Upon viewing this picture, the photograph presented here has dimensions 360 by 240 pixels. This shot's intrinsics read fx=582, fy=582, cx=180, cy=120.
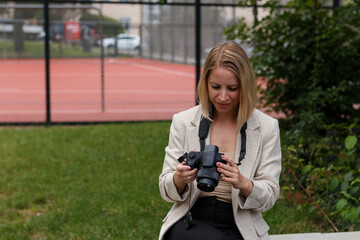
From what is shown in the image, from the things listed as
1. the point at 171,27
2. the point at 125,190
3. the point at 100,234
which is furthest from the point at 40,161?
the point at 171,27

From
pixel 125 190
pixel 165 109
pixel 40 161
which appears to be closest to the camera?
pixel 125 190

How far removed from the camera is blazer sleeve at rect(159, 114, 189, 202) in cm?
273

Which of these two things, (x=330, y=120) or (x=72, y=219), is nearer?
(x=72, y=219)

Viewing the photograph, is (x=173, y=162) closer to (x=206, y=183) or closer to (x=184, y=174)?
(x=184, y=174)

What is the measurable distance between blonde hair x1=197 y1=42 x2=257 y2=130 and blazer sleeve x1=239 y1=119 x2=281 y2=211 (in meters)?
Answer: 0.16

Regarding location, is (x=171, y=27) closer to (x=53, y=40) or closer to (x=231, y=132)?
(x=53, y=40)

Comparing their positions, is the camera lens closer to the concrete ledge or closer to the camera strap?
the camera strap

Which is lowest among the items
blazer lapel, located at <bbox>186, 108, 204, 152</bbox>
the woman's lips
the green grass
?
the green grass

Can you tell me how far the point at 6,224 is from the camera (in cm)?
478

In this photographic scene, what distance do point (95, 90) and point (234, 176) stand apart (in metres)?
11.0

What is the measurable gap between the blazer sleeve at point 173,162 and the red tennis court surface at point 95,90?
7160 mm

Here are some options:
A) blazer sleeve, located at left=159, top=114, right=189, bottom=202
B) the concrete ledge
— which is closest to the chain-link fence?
the concrete ledge

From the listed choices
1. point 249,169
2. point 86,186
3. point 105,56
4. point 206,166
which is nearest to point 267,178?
point 249,169

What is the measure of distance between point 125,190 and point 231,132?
114 inches
